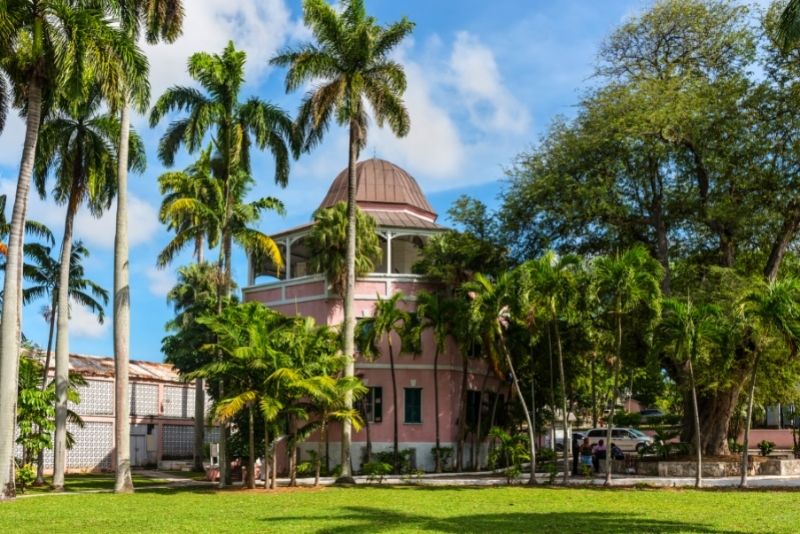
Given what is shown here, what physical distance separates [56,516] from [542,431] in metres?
24.7

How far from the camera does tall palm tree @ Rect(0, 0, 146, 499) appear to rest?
2117 centimetres

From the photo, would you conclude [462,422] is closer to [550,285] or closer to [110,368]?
[550,285]

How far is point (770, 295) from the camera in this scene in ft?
73.6

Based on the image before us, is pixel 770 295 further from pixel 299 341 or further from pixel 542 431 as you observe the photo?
pixel 542 431

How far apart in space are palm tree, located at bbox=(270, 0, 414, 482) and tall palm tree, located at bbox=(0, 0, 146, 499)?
658 cm

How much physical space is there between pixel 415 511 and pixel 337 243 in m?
15.7

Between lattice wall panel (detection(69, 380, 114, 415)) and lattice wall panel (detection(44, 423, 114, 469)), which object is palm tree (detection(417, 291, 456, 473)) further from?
lattice wall panel (detection(44, 423, 114, 469))

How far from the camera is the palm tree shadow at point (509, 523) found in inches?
572

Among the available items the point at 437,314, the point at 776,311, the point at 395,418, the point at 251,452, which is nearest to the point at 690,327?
the point at 776,311

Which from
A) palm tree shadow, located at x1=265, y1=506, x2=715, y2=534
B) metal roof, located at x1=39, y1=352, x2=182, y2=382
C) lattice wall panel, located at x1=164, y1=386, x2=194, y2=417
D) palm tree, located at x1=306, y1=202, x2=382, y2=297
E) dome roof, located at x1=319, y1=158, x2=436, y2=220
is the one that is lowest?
palm tree shadow, located at x1=265, y1=506, x2=715, y2=534

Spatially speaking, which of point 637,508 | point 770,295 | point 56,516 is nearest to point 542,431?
A: point 770,295

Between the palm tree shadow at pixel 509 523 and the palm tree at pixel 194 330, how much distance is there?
47.9 feet

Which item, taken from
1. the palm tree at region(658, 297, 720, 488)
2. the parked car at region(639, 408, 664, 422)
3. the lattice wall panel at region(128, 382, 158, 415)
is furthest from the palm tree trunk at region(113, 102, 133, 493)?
the parked car at region(639, 408, 664, 422)

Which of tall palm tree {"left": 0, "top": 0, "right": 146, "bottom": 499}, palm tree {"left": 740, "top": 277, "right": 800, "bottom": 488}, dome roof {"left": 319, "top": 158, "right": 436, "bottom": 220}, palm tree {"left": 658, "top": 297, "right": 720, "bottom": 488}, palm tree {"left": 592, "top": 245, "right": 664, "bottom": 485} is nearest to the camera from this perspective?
tall palm tree {"left": 0, "top": 0, "right": 146, "bottom": 499}
